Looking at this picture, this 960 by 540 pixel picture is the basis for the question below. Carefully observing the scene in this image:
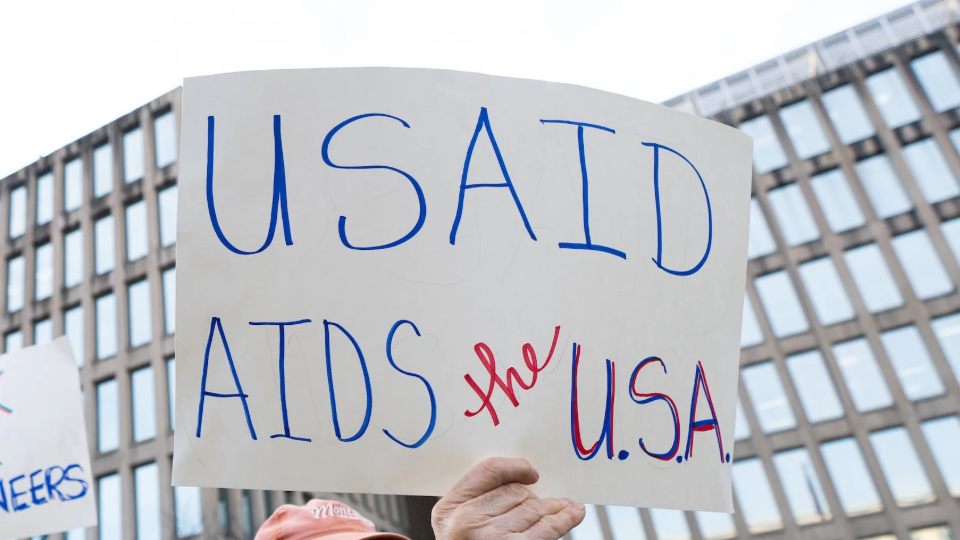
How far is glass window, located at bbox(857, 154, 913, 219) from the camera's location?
24.9 m

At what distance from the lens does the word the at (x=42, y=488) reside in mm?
2508

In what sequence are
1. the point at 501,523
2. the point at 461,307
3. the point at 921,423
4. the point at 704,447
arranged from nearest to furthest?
the point at 501,523
the point at 461,307
the point at 704,447
the point at 921,423

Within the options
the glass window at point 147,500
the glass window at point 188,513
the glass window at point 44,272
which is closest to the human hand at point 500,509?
the glass window at point 188,513

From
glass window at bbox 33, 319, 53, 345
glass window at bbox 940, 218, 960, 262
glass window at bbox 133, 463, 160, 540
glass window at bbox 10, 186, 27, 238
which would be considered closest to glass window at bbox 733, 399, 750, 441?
glass window at bbox 940, 218, 960, 262

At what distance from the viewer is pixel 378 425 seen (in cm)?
107

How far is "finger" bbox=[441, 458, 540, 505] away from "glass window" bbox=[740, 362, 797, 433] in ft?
80.9

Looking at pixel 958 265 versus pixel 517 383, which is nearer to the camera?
pixel 517 383

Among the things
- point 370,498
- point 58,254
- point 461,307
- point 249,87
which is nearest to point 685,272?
point 461,307

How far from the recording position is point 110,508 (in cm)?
2322

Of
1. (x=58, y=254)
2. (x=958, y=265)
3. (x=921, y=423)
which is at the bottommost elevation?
(x=921, y=423)

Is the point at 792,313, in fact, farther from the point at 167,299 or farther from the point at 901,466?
the point at 167,299

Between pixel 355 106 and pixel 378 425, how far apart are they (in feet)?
1.44

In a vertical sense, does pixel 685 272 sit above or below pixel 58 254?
below

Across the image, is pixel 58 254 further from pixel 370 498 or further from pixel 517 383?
pixel 517 383
